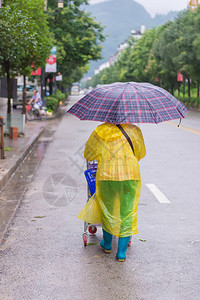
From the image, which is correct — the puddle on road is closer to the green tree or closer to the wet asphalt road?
the wet asphalt road

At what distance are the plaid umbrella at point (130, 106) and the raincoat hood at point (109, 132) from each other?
0.41ft

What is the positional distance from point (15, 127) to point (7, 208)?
30.6 feet

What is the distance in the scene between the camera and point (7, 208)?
6973 mm

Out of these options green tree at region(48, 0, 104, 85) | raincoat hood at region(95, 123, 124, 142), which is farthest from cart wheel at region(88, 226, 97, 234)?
green tree at region(48, 0, 104, 85)

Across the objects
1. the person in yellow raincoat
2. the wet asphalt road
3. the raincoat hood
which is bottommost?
the wet asphalt road

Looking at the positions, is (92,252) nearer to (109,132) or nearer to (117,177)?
(117,177)

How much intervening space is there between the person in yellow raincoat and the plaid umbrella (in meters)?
0.18

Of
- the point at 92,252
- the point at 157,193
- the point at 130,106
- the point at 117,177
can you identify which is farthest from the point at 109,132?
the point at 157,193

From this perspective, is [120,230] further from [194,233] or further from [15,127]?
[15,127]

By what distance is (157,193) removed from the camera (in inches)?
320

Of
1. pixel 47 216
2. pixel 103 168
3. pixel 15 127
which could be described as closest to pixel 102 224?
pixel 103 168

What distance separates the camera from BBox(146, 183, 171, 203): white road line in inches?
300

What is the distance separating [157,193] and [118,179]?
349cm

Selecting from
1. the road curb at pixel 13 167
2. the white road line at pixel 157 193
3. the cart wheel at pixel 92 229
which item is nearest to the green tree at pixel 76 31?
the road curb at pixel 13 167
